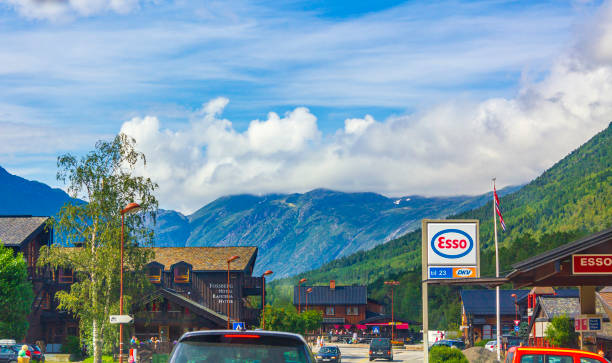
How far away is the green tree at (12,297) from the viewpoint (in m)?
57.3

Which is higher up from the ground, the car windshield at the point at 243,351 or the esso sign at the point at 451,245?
the esso sign at the point at 451,245

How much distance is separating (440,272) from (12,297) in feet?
131

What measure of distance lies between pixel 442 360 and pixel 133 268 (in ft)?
77.3

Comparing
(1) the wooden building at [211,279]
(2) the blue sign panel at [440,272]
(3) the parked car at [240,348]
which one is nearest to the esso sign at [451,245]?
(2) the blue sign panel at [440,272]

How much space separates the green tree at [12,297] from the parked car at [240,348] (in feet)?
169

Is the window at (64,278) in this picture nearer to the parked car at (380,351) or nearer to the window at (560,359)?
the parked car at (380,351)

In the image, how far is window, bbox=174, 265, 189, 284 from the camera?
83.9 m

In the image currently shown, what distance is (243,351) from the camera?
382 inches

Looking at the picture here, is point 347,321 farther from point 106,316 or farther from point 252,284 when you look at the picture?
point 106,316

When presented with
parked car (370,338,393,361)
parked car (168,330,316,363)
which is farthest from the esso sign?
parked car (370,338,393,361)

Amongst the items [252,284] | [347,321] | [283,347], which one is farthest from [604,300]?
[347,321]

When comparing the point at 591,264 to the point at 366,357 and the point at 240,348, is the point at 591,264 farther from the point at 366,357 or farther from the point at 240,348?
the point at 366,357

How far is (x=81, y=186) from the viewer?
53406 mm

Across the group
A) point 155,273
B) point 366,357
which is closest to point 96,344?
point 366,357
